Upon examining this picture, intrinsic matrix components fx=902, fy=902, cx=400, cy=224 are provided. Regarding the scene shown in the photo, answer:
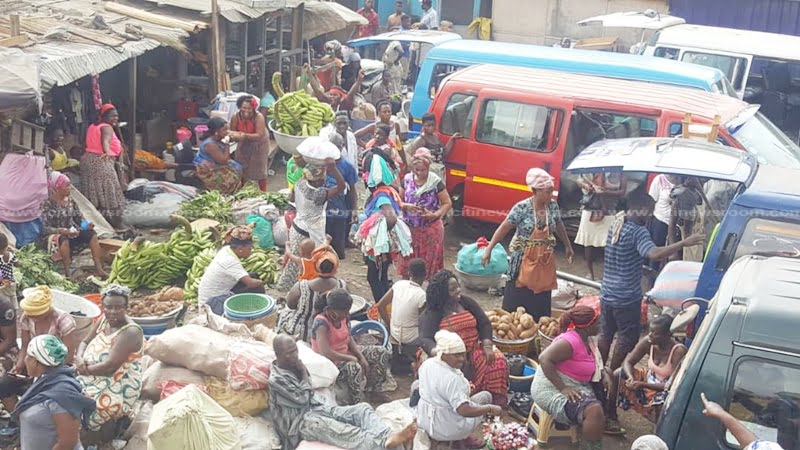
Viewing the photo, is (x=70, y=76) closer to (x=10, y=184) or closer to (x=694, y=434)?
(x=10, y=184)

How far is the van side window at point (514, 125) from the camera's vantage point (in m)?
9.77

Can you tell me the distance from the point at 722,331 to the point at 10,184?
6846 millimetres

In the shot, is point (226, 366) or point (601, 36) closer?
point (226, 366)

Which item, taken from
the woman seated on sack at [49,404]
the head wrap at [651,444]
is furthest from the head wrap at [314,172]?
the head wrap at [651,444]

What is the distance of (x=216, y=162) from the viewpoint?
11.0 meters

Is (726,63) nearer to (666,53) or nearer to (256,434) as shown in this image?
(666,53)

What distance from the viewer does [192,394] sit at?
5605 mm

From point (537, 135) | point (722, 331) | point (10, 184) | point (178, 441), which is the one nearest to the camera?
point (722, 331)

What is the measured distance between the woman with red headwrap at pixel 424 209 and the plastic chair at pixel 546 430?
231cm

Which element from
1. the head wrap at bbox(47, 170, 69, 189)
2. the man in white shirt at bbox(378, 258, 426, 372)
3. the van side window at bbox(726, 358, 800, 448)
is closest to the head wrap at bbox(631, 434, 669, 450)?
the van side window at bbox(726, 358, 800, 448)

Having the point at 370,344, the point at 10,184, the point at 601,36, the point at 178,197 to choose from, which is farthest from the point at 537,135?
the point at 601,36

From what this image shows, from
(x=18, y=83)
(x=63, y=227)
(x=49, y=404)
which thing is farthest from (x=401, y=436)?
(x=63, y=227)

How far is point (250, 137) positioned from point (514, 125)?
131 inches

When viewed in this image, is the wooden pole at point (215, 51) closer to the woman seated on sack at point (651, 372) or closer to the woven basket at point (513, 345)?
the woven basket at point (513, 345)
